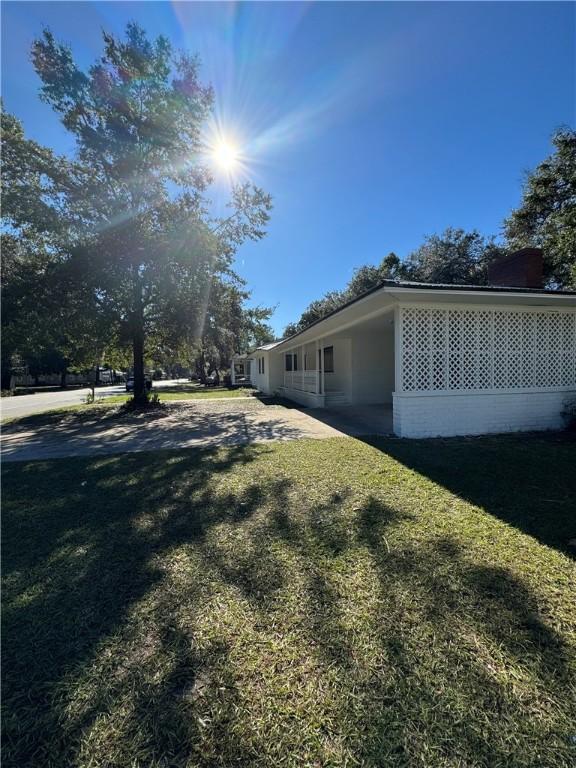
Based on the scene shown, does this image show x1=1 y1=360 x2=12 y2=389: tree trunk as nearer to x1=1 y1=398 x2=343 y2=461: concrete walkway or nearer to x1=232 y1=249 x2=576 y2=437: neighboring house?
x1=1 y1=398 x2=343 y2=461: concrete walkway

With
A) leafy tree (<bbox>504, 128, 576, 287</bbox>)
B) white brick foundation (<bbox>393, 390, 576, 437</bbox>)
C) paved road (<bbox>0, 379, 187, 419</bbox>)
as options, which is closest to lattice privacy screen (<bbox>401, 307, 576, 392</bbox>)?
white brick foundation (<bbox>393, 390, 576, 437</bbox>)

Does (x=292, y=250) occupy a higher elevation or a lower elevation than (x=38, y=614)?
higher

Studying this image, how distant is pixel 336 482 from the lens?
4.86 m

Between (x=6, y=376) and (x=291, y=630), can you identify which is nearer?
(x=291, y=630)

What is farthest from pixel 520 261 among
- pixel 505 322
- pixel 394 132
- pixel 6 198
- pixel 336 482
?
pixel 6 198

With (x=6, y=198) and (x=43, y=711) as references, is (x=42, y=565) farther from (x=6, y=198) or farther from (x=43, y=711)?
(x=6, y=198)

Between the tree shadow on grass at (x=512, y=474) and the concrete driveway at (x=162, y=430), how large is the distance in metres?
2.19

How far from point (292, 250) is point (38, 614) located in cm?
1792

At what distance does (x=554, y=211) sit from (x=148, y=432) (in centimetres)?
1877

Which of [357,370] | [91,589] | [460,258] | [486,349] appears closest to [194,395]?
[357,370]

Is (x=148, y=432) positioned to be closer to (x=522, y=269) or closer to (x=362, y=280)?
(x=522, y=269)

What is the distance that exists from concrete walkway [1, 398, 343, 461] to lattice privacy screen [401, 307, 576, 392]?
2.59 m

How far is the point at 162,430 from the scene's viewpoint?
9.58 m

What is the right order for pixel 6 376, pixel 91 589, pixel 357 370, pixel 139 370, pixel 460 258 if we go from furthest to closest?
pixel 6 376 < pixel 460 258 < pixel 139 370 < pixel 357 370 < pixel 91 589
